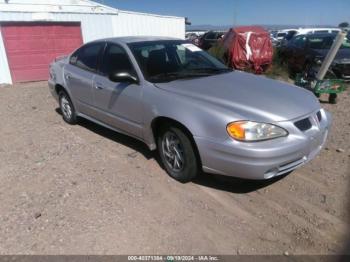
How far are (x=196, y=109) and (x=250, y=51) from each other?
332 inches

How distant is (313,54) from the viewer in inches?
409

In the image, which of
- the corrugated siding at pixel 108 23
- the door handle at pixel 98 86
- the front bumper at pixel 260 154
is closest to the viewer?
the front bumper at pixel 260 154

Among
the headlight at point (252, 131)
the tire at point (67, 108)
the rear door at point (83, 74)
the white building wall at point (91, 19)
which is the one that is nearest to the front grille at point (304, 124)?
the headlight at point (252, 131)

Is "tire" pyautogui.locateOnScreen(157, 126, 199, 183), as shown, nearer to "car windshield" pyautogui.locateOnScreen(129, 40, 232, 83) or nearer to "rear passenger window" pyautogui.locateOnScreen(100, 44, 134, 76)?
"car windshield" pyautogui.locateOnScreen(129, 40, 232, 83)

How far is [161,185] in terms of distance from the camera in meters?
3.79

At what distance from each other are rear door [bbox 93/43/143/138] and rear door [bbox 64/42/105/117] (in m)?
0.20

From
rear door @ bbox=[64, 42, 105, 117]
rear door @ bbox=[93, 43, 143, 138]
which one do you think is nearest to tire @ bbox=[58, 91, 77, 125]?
rear door @ bbox=[64, 42, 105, 117]

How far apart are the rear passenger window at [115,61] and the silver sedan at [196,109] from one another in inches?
0.6

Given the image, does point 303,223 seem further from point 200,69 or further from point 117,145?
point 117,145

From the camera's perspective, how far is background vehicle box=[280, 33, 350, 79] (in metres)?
9.31

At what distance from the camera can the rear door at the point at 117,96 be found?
4094 mm

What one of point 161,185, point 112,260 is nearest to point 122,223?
point 112,260

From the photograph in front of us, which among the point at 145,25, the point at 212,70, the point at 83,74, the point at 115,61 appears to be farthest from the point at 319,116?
the point at 145,25

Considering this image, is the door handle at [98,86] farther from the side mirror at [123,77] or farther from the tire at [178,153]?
the tire at [178,153]
